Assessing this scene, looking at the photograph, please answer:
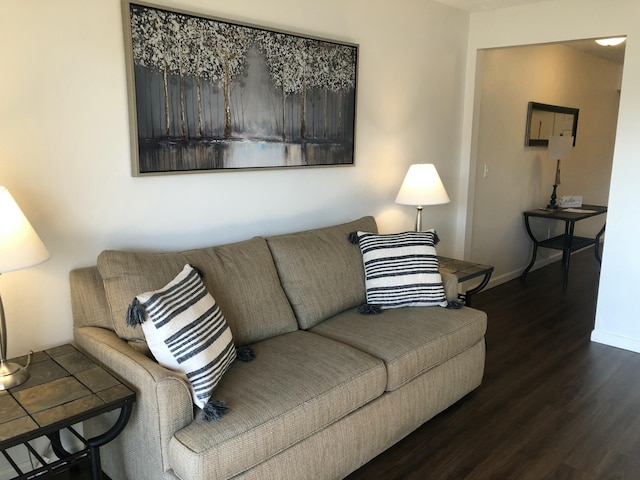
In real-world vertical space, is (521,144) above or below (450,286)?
above

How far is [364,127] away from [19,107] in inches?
80.7

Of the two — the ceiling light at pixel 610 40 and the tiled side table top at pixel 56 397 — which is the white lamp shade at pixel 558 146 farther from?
the tiled side table top at pixel 56 397

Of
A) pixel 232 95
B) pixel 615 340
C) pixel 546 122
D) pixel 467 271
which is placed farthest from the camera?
Answer: pixel 546 122

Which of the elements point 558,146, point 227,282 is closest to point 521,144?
point 558,146

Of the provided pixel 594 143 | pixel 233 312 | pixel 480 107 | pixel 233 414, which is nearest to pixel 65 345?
pixel 233 312

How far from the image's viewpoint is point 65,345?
6.87 feet

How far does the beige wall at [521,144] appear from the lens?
4.49 metres

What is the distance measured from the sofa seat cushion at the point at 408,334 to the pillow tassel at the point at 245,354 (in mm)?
443

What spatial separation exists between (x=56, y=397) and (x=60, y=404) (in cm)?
6

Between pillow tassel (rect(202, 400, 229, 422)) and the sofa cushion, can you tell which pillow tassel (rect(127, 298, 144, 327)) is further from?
the sofa cushion

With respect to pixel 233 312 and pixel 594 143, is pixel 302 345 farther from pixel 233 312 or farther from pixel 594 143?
pixel 594 143

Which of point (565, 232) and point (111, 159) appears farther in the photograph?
point (565, 232)

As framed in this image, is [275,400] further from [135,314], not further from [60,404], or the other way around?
[60,404]

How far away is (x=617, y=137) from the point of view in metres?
3.35
